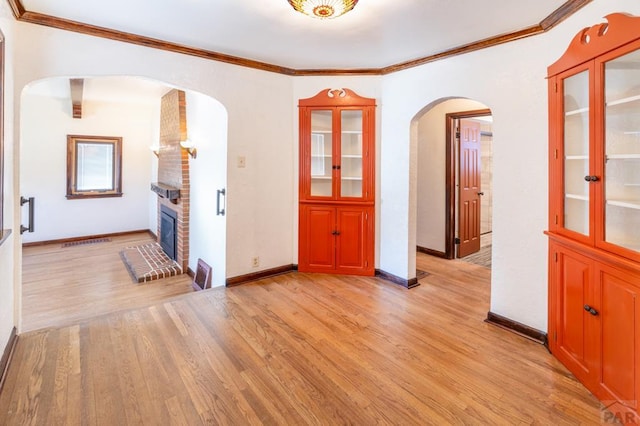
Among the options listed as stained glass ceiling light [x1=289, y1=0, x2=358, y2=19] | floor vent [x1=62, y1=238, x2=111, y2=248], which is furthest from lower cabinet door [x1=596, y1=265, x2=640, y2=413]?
floor vent [x1=62, y1=238, x2=111, y2=248]

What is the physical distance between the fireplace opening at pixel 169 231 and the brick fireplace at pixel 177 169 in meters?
0.02

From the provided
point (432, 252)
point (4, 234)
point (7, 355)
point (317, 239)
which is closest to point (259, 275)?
point (317, 239)

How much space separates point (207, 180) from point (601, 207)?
3.75m

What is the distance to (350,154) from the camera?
12.8 ft

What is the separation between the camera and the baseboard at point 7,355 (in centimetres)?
195

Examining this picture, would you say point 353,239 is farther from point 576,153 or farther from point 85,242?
point 85,242

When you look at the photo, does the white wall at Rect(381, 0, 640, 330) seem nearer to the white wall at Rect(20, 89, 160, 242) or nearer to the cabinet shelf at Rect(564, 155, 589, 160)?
the cabinet shelf at Rect(564, 155, 589, 160)

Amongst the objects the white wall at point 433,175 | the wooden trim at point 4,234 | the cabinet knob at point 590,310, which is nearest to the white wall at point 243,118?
Result: the wooden trim at point 4,234

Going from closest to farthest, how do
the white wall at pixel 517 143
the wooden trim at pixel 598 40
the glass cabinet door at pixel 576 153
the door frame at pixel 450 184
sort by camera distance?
the wooden trim at pixel 598 40, the glass cabinet door at pixel 576 153, the white wall at pixel 517 143, the door frame at pixel 450 184

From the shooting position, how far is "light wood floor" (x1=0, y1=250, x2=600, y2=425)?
1.74 metres

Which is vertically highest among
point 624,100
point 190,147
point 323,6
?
point 323,6

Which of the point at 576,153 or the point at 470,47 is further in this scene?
the point at 470,47

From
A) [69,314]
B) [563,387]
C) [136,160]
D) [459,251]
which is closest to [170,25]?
[69,314]

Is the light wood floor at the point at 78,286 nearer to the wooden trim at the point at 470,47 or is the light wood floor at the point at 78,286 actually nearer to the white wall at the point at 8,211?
the white wall at the point at 8,211
